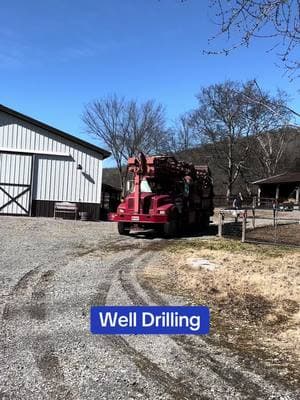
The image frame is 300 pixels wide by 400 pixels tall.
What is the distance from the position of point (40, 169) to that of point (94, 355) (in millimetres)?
21958

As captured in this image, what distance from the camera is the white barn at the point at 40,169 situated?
1038 inches

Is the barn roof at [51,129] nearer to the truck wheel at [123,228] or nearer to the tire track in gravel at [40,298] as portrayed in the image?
the truck wheel at [123,228]

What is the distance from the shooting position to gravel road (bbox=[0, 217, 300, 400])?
4.50 m

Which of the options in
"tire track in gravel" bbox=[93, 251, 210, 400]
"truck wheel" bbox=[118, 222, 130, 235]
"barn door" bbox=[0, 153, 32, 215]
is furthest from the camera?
"barn door" bbox=[0, 153, 32, 215]

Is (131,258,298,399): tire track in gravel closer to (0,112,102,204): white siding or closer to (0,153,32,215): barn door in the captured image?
(0,112,102,204): white siding

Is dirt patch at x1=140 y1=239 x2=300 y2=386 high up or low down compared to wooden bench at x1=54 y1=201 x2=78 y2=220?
down

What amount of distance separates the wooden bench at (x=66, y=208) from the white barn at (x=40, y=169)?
2.12 ft

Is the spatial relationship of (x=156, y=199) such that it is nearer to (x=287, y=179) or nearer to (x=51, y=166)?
(x=51, y=166)

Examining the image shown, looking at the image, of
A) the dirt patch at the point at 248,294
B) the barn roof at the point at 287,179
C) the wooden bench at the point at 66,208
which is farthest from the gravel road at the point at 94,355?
the barn roof at the point at 287,179

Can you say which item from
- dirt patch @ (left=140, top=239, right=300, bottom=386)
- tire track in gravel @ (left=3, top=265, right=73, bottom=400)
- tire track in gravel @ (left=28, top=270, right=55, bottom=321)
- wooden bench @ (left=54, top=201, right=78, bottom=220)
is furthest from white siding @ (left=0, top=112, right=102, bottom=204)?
tire track in gravel @ (left=28, top=270, right=55, bottom=321)

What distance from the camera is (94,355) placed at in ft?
17.6

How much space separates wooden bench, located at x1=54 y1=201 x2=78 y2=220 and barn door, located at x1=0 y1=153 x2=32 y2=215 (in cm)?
153

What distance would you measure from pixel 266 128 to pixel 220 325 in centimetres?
261

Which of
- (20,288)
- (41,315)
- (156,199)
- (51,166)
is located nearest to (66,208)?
(51,166)
